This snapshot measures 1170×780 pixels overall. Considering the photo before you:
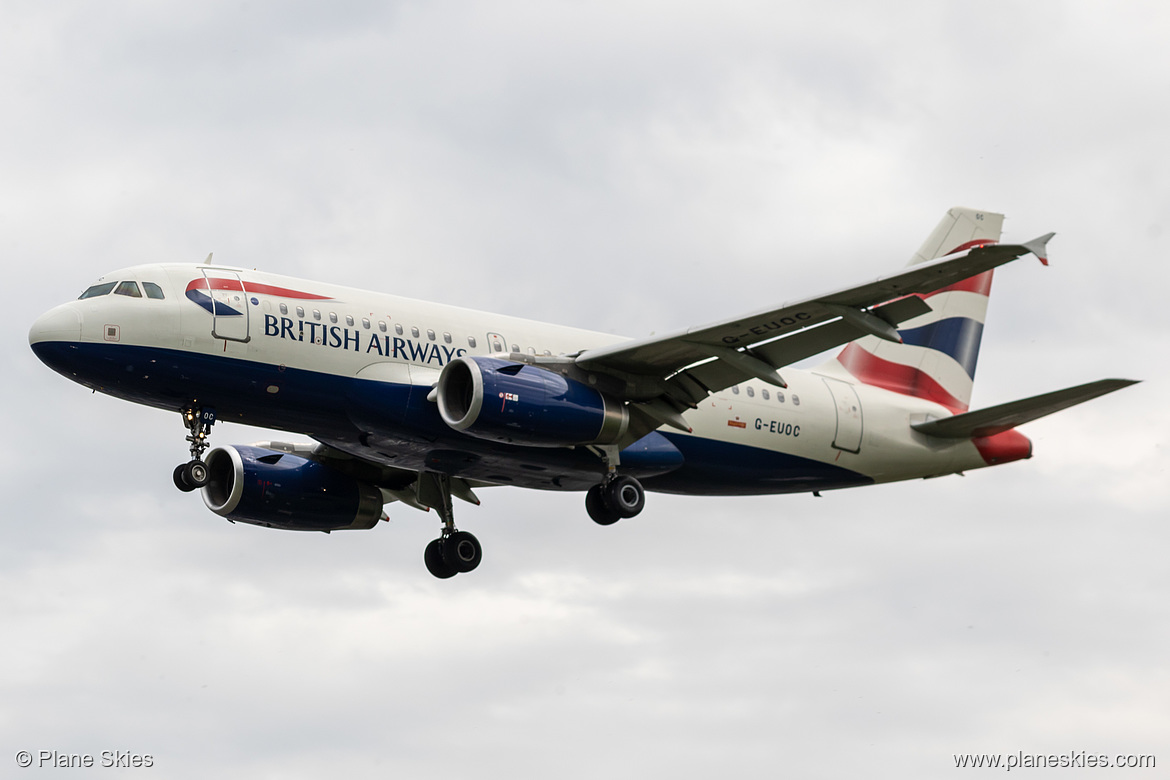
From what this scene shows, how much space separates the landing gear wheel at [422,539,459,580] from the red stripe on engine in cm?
1092

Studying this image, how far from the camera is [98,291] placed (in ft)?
94.8

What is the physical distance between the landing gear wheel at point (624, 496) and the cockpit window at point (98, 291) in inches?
424

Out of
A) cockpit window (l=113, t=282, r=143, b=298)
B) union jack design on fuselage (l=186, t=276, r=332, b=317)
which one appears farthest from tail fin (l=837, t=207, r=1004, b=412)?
cockpit window (l=113, t=282, r=143, b=298)

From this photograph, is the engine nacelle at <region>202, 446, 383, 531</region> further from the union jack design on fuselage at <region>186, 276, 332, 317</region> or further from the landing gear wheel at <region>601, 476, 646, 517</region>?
the landing gear wheel at <region>601, 476, 646, 517</region>

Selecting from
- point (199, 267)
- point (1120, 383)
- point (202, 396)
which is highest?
point (199, 267)

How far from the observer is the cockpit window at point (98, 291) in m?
28.8

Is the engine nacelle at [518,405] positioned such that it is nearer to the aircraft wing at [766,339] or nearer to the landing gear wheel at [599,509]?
the aircraft wing at [766,339]

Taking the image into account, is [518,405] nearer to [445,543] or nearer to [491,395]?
[491,395]

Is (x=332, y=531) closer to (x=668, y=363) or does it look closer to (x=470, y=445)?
(x=470, y=445)

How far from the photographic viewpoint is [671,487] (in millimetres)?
34500

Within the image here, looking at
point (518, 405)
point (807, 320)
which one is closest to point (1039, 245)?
point (807, 320)

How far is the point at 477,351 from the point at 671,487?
6.18 m

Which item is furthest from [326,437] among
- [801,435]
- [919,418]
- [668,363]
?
[919,418]

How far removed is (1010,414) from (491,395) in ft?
40.2
